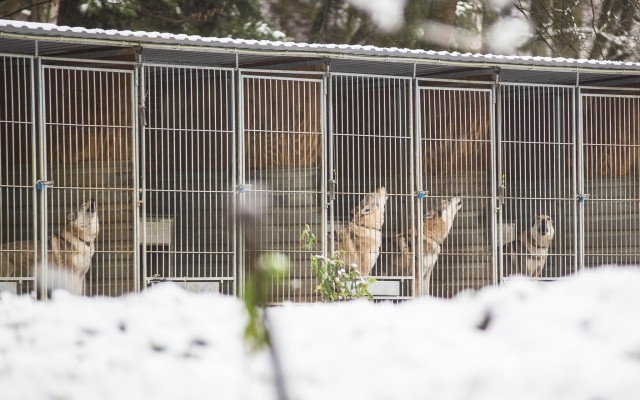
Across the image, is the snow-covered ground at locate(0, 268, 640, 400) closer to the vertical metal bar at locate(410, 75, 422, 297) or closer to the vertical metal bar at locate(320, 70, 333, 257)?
the vertical metal bar at locate(320, 70, 333, 257)

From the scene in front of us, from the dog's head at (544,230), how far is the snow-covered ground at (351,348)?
7194mm

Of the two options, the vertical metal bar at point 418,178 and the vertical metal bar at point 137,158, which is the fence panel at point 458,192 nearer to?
the vertical metal bar at point 418,178

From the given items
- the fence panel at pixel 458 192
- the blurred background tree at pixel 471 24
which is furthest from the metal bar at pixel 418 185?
the blurred background tree at pixel 471 24

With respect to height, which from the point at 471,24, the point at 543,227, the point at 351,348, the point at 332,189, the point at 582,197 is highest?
the point at 471,24

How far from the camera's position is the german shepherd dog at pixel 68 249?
9.73 meters

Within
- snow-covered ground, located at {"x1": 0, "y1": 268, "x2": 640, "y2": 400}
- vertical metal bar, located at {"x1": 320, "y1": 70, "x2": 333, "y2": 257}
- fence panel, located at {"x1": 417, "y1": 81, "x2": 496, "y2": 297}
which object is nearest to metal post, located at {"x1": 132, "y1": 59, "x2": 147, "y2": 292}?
vertical metal bar, located at {"x1": 320, "y1": 70, "x2": 333, "y2": 257}

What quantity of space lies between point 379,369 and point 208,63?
7190 mm

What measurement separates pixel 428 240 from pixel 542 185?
1.56 meters

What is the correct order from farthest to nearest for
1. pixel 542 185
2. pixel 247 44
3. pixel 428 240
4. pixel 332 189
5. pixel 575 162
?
pixel 542 185
pixel 575 162
pixel 428 240
pixel 332 189
pixel 247 44

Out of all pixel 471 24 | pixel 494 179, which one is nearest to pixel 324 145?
pixel 494 179

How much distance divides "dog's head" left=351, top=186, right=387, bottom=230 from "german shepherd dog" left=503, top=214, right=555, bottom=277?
Result: 156cm

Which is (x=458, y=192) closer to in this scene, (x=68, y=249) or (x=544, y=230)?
(x=544, y=230)

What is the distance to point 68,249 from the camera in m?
10.0

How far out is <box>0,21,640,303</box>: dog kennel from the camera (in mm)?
9914
